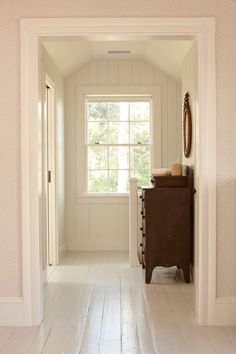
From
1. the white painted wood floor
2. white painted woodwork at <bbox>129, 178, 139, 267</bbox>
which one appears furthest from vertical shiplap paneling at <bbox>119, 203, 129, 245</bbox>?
the white painted wood floor

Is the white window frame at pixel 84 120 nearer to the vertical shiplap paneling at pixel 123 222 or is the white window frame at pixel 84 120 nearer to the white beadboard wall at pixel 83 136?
the white beadboard wall at pixel 83 136

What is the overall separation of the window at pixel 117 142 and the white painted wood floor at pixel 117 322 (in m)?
1.91

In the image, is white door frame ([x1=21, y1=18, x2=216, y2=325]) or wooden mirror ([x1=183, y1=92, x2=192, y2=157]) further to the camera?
wooden mirror ([x1=183, y1=92, x2=192, y2=157])

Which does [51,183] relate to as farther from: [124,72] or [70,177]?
[124,72]

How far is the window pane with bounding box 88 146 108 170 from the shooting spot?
7070 millimetres

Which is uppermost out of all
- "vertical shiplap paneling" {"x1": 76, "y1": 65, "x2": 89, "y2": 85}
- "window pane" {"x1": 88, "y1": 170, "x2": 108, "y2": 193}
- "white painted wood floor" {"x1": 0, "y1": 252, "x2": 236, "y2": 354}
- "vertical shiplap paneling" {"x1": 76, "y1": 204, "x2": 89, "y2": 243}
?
"vertical shiplap paneling" {"x1": 76, "y1": 65, "x2": 89, "y2": 85}

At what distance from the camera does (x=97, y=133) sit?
7.08 m

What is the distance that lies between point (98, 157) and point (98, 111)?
64cm

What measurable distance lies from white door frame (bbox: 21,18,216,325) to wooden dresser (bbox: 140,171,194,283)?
49.0 inches

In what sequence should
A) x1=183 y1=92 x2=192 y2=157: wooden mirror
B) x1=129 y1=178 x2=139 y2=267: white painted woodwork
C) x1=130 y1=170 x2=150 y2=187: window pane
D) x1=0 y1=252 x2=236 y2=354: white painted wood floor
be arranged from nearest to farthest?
x1=0 y1=252 x2=236 y2=354: white painted wood floor < x1=183 y1=92 x2=192 y2=157: wooden mirror < x1=129 y1=178 x2=139 y2=267: white painted woodwork < x1=130 y1=170 x2=150 y2=187: window pane

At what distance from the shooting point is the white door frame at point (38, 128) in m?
3.62

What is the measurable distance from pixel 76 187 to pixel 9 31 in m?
3.60

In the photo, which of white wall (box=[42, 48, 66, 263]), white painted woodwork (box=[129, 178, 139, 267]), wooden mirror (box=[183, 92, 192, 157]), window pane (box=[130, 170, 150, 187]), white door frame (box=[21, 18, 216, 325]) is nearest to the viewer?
white door frame (box=[21, 18, 216, 325])

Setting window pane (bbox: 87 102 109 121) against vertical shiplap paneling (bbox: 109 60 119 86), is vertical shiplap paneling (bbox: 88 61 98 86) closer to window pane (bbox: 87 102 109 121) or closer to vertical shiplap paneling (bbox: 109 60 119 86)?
vertical shiplap paneling (bbox: 109 60 119 86)
